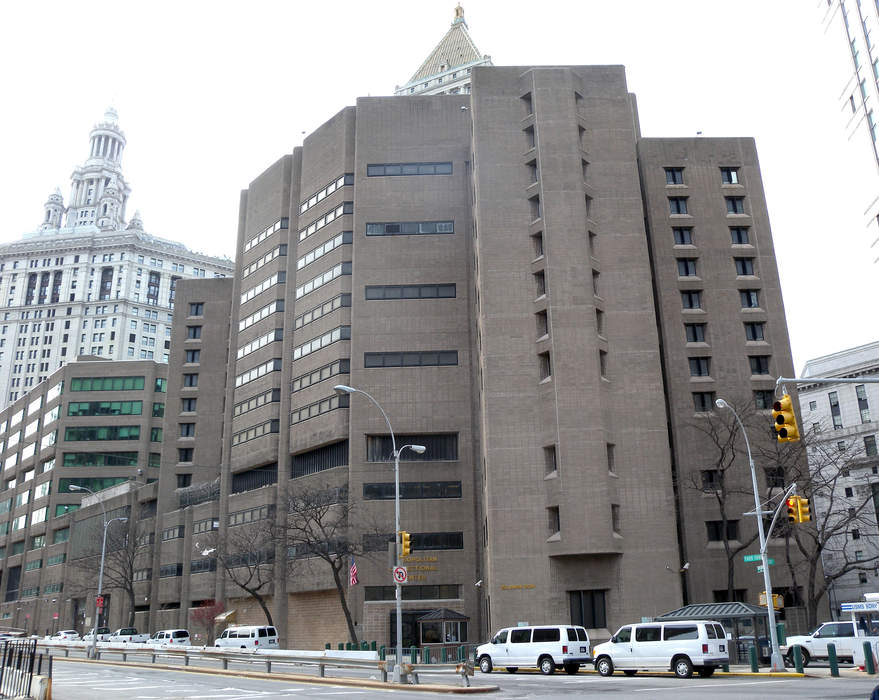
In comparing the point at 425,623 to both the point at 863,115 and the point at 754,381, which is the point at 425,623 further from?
the point at 863,115

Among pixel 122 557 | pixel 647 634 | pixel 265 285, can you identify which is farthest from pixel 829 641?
pixel 122 557

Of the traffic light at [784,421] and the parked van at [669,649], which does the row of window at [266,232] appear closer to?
the parked van at [669,649]

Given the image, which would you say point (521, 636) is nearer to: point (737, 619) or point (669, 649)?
point (669, 649)

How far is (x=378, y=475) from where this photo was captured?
217ft

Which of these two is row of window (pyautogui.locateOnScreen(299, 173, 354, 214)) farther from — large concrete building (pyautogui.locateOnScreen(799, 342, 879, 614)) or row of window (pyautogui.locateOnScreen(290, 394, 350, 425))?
large concrete building (pyautogui.locateOnScreen(799, 342, 879, 614))

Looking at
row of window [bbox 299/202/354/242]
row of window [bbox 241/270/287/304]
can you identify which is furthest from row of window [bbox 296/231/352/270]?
row of window [bbox 241/270/287/304]

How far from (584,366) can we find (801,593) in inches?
982

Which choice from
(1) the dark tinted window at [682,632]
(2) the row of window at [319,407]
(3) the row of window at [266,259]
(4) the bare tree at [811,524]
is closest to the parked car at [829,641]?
(1) the dark tinted window at [682,632]

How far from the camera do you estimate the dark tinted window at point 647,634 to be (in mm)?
32844

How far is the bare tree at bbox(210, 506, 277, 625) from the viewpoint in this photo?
2771 inches

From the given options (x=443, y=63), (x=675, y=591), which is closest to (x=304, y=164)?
(x=675, y=591)

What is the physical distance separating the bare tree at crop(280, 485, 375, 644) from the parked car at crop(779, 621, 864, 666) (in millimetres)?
32072

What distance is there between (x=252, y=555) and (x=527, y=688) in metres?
48.0

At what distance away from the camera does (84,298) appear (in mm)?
175125
